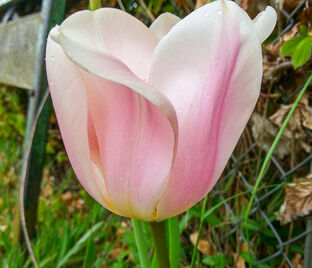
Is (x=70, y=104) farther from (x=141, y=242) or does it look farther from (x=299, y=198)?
(x=299, y=198)

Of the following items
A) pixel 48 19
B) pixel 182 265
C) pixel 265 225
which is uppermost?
pixel 48 19

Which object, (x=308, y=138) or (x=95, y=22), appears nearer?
(x=95, y=22)

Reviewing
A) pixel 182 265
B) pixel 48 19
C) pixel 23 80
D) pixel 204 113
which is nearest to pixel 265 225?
pixel 182 265

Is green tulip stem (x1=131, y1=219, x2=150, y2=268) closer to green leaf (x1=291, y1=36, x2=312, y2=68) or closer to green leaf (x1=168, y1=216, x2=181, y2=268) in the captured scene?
green leaf (x1=168, y1=216, x2=181, y2=268)

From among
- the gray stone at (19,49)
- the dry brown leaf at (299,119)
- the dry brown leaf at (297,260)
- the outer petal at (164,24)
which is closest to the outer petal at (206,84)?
the outer petal at (164,24)

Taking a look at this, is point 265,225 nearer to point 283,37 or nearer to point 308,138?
point 308,138

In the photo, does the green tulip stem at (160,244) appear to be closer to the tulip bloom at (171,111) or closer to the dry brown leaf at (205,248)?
the tulip bloom at (171,111)
